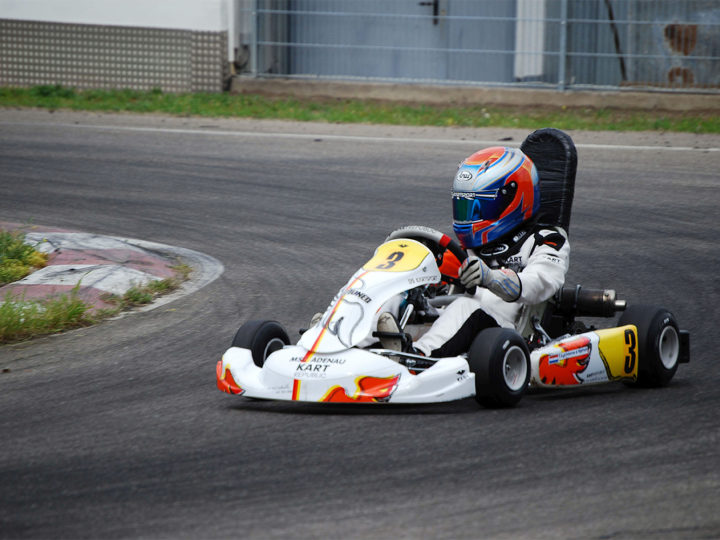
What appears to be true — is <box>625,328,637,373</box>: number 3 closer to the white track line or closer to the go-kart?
the go-kart

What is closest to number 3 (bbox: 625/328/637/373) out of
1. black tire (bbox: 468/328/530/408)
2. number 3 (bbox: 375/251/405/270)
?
black tire (bbox: 468/328/530/408)

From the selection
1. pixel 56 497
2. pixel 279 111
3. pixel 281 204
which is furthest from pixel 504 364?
pixel 279 111

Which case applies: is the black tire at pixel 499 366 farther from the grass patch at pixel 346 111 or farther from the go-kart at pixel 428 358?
the grass patch at pixel 346 111

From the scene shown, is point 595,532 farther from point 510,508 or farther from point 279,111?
Answer: point 279,111

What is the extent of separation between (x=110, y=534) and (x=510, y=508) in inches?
44.3

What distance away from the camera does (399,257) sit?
14.9 ft

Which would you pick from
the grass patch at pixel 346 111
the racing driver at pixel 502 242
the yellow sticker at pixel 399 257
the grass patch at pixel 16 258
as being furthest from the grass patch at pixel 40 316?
the grass patch at pixel 346 111

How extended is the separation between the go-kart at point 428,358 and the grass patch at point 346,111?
8.28 metres

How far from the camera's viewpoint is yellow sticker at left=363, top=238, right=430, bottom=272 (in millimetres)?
4500

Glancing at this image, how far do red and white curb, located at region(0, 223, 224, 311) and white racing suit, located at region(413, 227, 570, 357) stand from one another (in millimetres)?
2208

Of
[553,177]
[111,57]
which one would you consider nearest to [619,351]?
[553,177]

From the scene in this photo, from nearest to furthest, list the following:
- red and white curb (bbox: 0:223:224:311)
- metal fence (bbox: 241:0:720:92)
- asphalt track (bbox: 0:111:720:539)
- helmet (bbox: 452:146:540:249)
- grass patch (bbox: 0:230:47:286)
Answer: asphalt track (bbox: 0:111:720:539), helmet (bbox: 452:146:540:249), red and white curb (bbox: 0:223:224:311), grass patch (bbox: 0:230:47:286), metal fence (bbox: 241:0:720:92)

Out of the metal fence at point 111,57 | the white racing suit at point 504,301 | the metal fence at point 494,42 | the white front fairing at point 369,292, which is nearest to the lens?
the white front fairing at point 369,292

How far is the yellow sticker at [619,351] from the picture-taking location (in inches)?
185
